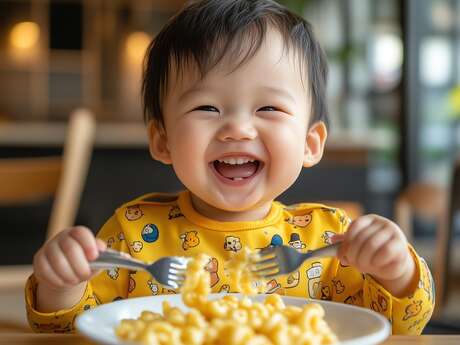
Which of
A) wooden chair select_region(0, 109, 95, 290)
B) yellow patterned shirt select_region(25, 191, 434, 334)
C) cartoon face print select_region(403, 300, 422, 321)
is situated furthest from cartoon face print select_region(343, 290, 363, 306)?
wooden chair select_region(0, 109, 95, 290)

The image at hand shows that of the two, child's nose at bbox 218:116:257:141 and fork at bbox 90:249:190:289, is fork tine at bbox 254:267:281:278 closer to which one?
fork at bbox 90:249:190:289

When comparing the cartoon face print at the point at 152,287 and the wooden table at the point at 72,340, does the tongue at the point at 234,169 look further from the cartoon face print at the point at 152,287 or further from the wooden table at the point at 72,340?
the wooden table at the point at 72,340

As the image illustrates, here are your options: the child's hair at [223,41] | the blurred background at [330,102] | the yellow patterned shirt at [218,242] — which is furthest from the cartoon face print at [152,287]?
the blurred background at [330,102]

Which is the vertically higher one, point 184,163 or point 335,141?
point 184,163

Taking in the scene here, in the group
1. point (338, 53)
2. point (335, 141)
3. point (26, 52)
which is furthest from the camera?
point (26, 52)

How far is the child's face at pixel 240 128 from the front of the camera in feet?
2.92

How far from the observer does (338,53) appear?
5.84 metres

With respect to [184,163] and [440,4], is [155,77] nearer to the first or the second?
[184,163]

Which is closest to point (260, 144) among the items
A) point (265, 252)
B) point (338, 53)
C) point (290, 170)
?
point (290, 170)

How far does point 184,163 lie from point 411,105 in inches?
163

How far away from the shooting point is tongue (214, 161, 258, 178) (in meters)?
0.92

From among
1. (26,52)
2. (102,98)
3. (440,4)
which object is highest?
(440,4)

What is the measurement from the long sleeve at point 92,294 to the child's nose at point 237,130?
221mm

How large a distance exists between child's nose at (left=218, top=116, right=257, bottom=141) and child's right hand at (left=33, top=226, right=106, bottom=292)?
8.1 inches
